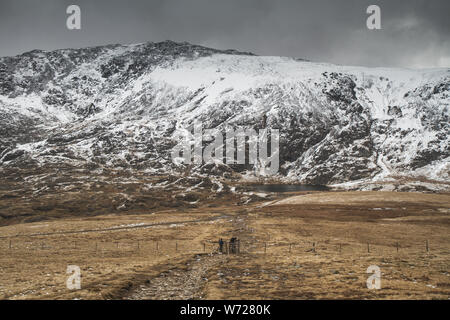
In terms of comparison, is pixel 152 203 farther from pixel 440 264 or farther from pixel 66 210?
pixel 440 264

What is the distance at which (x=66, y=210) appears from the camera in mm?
154875

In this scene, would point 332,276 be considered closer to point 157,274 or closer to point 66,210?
point 157,274

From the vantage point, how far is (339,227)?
8044 centimetres

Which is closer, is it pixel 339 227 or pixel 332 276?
pixel 332 276

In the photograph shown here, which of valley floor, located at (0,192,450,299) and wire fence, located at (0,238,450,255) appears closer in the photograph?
valley floor, located at (0,192,450,299)

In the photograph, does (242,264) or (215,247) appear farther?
(215,247)

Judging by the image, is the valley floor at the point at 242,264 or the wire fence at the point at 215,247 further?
the wire fence at the point at 215,247

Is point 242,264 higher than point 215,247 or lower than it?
higher

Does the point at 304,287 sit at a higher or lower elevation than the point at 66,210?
higher
